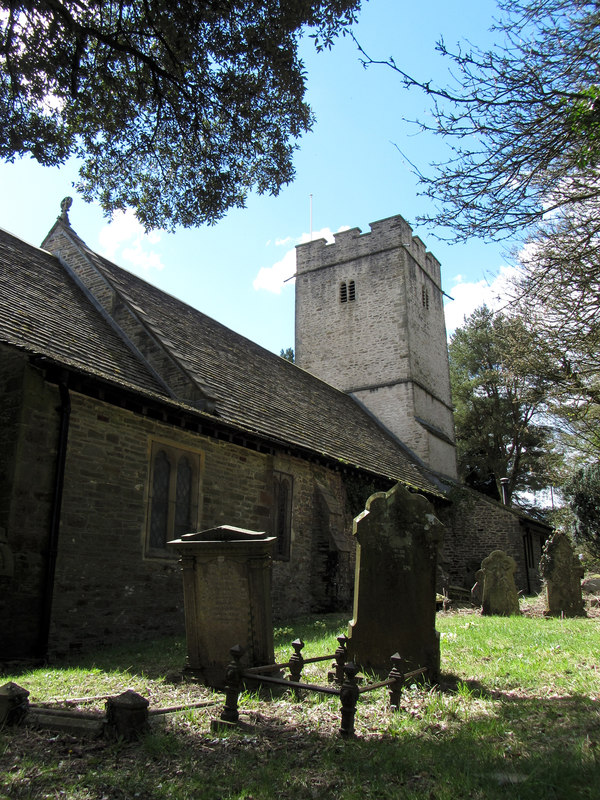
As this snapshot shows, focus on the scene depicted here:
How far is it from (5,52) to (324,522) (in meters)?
10.8

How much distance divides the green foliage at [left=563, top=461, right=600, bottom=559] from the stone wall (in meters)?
13.6

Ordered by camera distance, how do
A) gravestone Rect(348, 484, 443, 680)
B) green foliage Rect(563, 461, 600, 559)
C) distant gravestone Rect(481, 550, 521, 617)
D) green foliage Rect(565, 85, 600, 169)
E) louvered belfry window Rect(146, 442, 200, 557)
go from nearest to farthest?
green foliage Rect(565, 85, 600, 169), gravestone Rect(348, 484, 443, 680), louvered belfry window Rect(146, 442, 200, 557), distant gravestone Rect(481, 550, 521, 617), green foliage Rect(563, 461, 600, 559)

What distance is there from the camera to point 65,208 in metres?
15.4

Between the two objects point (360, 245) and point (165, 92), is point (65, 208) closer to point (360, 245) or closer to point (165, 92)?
point (165, 92)

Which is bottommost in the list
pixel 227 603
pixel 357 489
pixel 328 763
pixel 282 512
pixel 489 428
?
pixel 328 763

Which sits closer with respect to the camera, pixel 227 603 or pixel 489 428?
pixel 227 603

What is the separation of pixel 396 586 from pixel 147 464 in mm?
5358

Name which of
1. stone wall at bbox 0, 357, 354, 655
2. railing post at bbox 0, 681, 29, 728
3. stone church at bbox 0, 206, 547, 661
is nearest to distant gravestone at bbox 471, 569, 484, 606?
stone church at bbox 0, 206, 547, 661

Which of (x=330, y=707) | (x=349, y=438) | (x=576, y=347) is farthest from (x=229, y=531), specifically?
(x=349, y=438)

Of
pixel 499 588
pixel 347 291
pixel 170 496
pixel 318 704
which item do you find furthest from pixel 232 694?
pixel 347 291

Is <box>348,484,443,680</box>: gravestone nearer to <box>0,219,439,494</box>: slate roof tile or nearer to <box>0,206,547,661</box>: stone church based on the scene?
<box>0,206,547,661</box>: stone church

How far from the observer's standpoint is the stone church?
8.48 m

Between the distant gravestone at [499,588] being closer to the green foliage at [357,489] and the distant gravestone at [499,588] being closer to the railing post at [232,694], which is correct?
the green foliage at [357,489]

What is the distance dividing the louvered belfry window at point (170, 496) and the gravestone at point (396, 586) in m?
4.73
